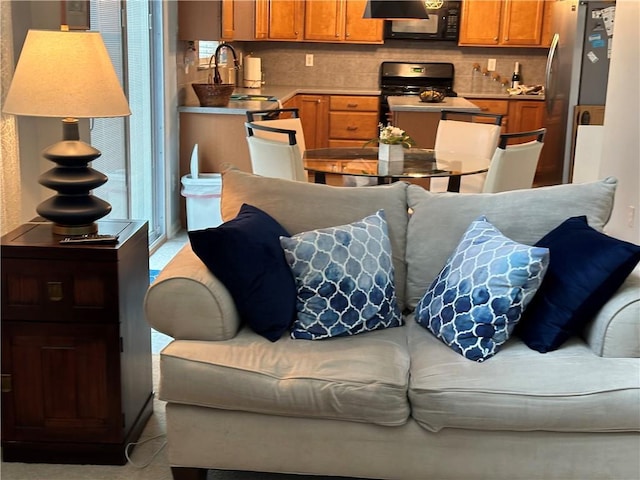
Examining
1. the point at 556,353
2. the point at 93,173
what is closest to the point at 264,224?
the point at 93,173

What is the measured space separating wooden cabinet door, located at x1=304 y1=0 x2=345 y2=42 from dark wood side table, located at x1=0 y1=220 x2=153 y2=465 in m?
6.27

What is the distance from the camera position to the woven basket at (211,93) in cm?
573

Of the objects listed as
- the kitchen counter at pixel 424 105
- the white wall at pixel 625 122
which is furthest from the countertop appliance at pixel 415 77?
the white wall at pixel 625 122

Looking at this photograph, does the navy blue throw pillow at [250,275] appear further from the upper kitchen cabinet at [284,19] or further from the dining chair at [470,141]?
the upper kitchen cabinet at [284,19]

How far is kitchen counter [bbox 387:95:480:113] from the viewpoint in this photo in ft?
22.4

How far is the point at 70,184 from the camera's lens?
102 inches

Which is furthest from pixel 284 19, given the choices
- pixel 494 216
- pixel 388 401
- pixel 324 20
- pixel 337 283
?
pixel 388 401

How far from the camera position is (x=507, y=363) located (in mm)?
2385

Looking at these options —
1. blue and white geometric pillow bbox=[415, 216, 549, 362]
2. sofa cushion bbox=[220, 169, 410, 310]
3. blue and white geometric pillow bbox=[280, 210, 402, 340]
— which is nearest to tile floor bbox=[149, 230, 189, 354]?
sofa cushion bbox=[220, 169, 410, 310]

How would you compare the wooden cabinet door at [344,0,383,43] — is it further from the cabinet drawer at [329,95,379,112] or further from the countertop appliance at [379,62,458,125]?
the cabinet drawer at [329,95,379,112]

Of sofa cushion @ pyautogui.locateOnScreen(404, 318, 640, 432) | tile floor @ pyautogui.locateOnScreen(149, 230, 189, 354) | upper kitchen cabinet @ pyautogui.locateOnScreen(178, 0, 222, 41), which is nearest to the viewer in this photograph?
sofa cushion @ pyautogui.locateOnScreen(404, 318, 640, 432)

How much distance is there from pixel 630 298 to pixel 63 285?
177 centimetres

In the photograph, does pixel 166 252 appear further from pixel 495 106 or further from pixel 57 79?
pixel 495 106

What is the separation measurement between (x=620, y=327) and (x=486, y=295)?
411mm
